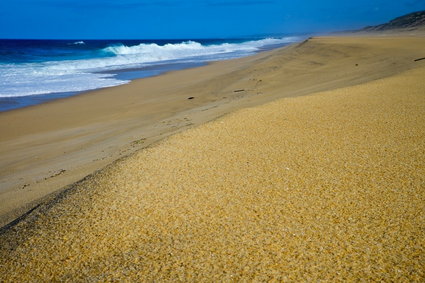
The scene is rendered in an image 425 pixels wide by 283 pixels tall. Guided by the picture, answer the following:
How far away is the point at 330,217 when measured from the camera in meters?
1.98

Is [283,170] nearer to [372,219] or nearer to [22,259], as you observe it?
[372,219]

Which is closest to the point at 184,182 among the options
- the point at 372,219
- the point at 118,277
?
the point at 118,277

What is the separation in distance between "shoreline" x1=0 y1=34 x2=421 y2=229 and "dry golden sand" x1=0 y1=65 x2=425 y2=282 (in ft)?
3.32

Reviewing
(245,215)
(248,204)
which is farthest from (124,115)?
(245,215)

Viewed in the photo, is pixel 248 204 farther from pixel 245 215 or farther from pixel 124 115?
pixel 124 115

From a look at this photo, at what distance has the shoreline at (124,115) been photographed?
4215 mm

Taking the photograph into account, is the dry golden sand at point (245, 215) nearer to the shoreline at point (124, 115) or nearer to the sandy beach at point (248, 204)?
the sandy beach at point (248, 204)

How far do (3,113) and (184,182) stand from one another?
28.9ft

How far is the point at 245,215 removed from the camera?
6.74 ft

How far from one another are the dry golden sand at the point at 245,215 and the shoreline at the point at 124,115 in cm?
101

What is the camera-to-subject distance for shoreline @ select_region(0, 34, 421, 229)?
4215 millimetres

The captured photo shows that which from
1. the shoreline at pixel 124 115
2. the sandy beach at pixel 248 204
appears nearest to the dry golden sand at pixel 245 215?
the sandy beach at pixel 248 204

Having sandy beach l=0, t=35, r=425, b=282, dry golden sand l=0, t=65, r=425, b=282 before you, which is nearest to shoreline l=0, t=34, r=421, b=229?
sandy beach l=0, t=35, r=425, b=282

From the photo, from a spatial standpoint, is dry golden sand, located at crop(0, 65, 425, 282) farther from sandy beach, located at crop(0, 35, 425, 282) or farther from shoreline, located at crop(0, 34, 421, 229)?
shoreline, located at crop(0, 34, 421, 229)
